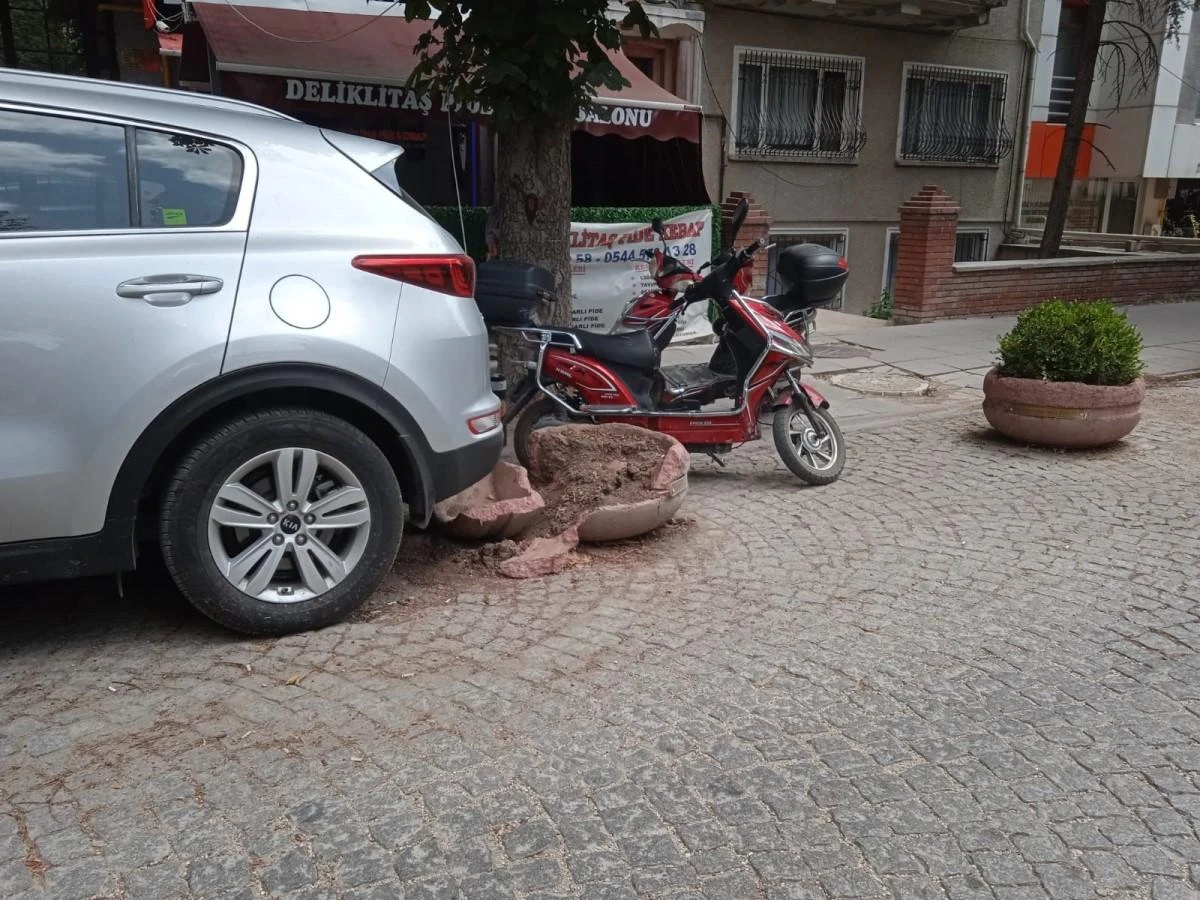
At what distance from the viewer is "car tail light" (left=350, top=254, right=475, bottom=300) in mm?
4070

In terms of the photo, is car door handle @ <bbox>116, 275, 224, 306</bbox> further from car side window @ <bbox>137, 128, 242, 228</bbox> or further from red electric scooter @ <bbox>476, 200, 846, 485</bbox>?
red electric scooter @ <bbox>476, 200, 846, 485</bbox>

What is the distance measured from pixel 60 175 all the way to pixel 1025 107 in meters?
16.2

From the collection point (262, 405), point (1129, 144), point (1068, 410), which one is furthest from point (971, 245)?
point (262, 405)

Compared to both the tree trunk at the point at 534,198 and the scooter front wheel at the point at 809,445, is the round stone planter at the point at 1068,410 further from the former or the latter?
the tree trunk at the point at 534,198

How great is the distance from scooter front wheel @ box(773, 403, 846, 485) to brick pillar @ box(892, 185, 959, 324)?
681 cm

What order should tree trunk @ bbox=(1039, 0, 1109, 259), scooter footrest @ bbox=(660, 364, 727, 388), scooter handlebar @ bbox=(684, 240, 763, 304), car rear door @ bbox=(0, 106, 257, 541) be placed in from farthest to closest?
tree trunk @ bbox=(1039, 0, 1109, 259) → scooter footrest @ bbox=(660, 364, 727, 388) → scooter handlebar @ bbox=(684, 240, 763, 304) → car rear door @ bbox=(0, 106, 257, 541)

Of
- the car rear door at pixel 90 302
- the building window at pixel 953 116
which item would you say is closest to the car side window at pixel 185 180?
the car rear door at pixel 90 302

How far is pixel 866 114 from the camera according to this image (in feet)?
49.9

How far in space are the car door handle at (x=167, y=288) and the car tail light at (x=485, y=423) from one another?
1097 millimetres

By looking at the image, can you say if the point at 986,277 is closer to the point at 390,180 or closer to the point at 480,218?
the point at 480,218

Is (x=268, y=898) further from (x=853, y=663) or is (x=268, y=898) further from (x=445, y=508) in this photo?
(x=445, y=508)

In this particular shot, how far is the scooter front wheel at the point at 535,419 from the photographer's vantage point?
6.18m

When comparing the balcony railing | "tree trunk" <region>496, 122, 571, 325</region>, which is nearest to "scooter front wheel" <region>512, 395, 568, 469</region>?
"tree trunk" <region>496, 122, 571, 325</region>

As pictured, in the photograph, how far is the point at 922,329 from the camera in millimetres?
12445
